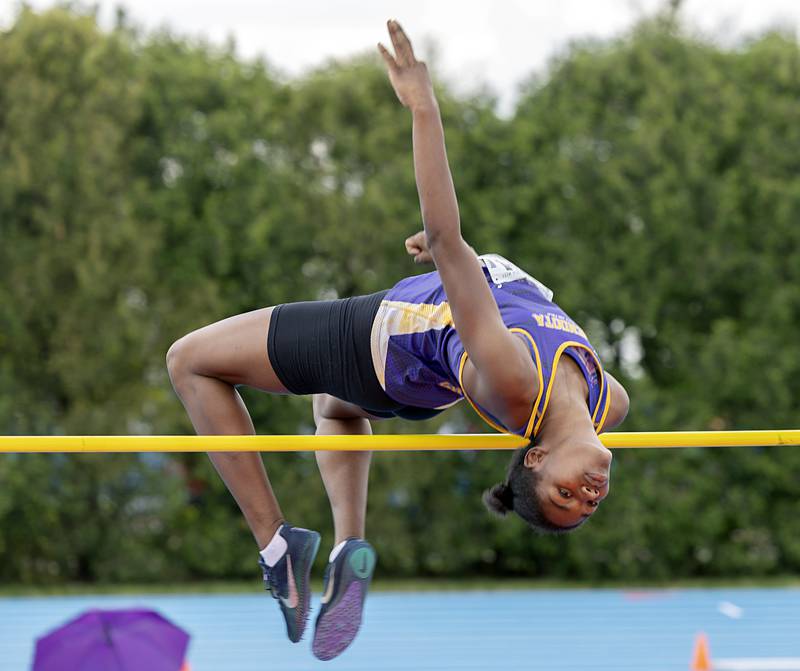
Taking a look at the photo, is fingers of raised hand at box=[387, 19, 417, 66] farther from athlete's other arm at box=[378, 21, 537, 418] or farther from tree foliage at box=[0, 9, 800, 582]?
tree foliage at box=[0, 9, 800, 582]

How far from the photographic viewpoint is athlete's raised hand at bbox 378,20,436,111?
2.57 meters

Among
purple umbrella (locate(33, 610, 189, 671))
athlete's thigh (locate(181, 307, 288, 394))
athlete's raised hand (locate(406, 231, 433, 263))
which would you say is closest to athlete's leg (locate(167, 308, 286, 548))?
athlete's thigh (locate(181, 307, 288, 394))

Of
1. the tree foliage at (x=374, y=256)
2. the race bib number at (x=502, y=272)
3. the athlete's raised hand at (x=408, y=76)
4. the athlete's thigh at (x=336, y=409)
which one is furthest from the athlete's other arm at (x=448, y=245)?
the tree foliage at (x=374, y=256)

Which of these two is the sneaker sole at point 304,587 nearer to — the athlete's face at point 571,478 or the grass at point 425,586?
the athlete's face at point 571,478

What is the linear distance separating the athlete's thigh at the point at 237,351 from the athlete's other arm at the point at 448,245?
0.64 metres

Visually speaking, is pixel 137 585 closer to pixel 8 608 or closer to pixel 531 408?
pixel 8 608

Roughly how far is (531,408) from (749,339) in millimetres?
5786

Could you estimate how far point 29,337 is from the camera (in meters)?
7.91

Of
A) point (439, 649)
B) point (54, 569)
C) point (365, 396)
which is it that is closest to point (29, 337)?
point (54, 569)

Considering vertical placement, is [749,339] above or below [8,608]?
above

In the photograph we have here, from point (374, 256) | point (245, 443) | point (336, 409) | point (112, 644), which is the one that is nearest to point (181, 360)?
point (245, 443)

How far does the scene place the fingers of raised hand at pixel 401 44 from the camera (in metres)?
2.52

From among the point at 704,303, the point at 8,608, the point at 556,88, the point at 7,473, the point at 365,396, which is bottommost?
the point at 8,608

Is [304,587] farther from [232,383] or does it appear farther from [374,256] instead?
[374,256]
